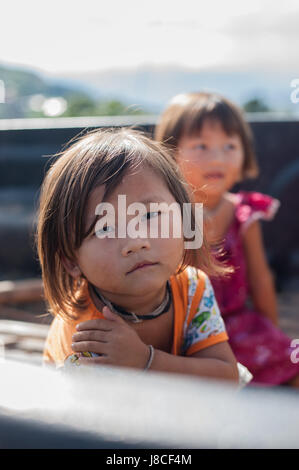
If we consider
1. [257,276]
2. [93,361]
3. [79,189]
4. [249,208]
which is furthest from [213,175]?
[93,361]

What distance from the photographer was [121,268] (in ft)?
2.92

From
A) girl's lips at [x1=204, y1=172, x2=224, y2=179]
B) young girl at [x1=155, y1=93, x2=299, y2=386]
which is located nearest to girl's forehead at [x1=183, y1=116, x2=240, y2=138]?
young girl at [x1=155, y1=93, x2=299, y2=386]

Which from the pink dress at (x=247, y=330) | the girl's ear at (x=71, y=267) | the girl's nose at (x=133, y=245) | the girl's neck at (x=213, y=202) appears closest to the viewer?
the girl's nose at (x=133, y=245)

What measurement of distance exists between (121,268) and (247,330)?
0.90 m

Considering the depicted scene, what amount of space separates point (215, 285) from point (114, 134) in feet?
2.57

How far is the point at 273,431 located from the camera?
15.6 inches

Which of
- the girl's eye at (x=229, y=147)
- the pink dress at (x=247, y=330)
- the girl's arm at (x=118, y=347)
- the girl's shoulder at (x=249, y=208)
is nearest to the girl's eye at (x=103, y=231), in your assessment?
the girl's arm at (x=118, y=347)

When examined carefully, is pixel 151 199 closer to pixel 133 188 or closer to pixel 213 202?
pixel 133 188

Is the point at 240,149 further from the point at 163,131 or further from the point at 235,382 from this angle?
the point at 235,382

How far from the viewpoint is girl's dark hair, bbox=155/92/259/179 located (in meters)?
1.68

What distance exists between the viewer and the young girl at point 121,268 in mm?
898

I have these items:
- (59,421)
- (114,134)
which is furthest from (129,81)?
(59,421)

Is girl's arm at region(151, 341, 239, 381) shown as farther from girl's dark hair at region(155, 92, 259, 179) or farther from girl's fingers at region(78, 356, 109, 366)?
girl's dark hair at region(155, 92, 259, 179)

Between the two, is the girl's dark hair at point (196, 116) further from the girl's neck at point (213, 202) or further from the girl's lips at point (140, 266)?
the girl's lips at point (140, 266)
